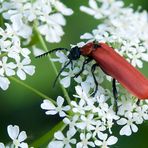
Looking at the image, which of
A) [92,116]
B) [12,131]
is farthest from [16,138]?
[92,116]

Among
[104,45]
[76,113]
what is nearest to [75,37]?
[104,45]

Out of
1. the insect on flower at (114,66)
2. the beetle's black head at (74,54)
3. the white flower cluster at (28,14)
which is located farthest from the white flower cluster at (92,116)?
the white flower cluster at (28,14)

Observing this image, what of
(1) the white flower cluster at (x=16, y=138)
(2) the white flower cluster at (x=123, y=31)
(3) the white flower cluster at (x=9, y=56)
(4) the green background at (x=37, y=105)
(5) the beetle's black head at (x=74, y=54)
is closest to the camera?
(1) the white flower cluster at (x=16, y=138)

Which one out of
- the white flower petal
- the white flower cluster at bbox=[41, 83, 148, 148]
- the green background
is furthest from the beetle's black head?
the green background

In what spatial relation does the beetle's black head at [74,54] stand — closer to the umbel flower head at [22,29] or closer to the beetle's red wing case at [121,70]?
the beetle's red wing case at [121,70]

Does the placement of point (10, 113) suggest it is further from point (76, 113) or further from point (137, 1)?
point (137, 1)

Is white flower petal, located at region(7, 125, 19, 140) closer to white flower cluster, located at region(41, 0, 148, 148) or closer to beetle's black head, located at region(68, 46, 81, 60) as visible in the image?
white flower cluster, located at region(41, 0, 148, 148)

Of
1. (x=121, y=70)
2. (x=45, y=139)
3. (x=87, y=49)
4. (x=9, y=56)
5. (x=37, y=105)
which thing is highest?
(x=9, y=56)

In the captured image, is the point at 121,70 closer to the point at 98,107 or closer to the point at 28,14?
the point at 98,107

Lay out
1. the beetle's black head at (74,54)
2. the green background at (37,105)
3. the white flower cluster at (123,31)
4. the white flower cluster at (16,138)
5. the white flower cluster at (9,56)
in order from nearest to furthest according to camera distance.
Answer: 1. the white flower cluster at (16,138)
2. the white flower cluster at (9,56)
3. the beetle's black head at (74,54)
4. the white flower cluster at (123,31)
5. the green background at (37,105)
